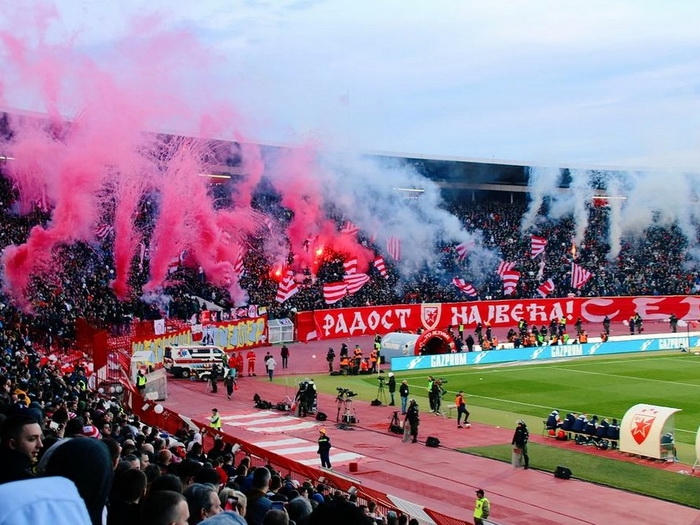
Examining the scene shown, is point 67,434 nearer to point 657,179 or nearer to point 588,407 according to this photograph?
point 588,407

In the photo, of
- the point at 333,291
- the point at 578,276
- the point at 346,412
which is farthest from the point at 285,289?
the point at 346,412

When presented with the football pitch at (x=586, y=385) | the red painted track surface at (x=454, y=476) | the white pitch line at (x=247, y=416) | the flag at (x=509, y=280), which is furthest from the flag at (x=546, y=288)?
the white pitch line at (x=247, y=416)

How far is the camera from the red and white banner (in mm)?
55281

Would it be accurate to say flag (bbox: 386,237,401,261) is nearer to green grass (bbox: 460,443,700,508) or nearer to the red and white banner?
the red and white banner

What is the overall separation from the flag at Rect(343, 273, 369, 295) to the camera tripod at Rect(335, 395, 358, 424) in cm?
2333

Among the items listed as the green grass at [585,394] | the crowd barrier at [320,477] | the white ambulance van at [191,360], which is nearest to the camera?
the crowd barrier at [320,477]

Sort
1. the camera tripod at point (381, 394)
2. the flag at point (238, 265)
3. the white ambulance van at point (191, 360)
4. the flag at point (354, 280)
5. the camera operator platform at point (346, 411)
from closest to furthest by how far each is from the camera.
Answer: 1. the camera operator platform at point (346, 411)
2. the camera tripod at point (381, 394)
3. the white ambulance van at point (191, 360)
4. the flag at point (238, 265)
5. the flag at point (354, 280)

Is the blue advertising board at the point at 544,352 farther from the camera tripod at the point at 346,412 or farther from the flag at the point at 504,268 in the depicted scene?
the flag at the point at 504,268

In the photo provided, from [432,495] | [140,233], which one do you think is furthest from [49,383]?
[140,233]

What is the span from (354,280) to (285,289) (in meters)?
5.54

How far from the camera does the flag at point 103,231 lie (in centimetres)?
4847

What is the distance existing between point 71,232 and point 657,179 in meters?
50.2

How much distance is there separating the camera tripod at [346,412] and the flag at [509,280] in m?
29.8

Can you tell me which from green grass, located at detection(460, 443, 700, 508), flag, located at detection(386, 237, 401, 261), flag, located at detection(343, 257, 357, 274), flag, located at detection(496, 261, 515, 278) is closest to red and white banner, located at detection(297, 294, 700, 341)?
flag, located at detection(496, 261, 515, 278)
